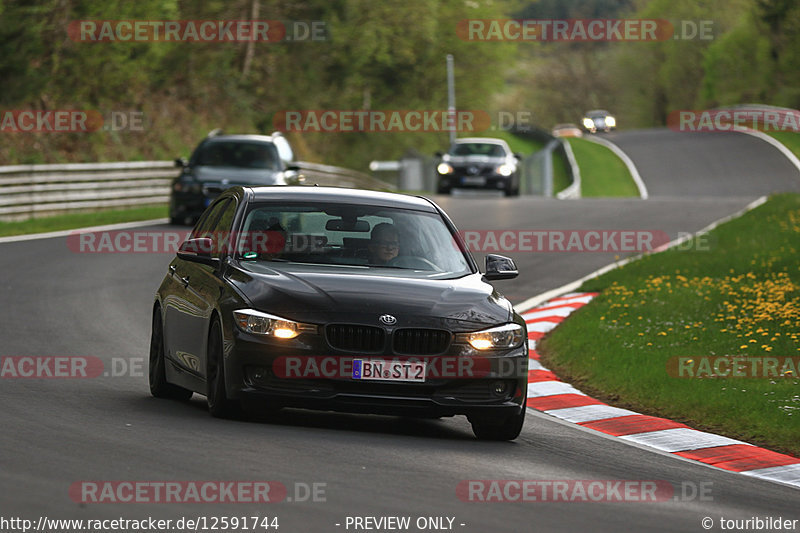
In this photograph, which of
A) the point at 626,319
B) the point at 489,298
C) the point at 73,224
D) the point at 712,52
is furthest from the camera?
the point at 712,52

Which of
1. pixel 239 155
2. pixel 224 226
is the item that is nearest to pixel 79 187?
pixel 239 155

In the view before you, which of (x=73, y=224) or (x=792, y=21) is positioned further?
(x=792, y=21)

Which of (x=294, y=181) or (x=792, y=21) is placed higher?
(x=792, y=21)

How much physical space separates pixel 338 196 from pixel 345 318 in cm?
168

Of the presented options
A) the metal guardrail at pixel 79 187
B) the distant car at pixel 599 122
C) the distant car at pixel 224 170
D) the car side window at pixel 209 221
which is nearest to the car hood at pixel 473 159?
the metal guardrail at pixel 79 187

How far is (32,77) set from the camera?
3488cm

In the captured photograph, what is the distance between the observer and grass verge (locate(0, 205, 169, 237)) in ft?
90.9

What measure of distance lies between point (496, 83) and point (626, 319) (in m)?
67.8

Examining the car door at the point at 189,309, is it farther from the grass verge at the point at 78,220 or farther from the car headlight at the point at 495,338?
the grass verge at the point at 78,220

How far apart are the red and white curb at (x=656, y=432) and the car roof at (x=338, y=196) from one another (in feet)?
6.73

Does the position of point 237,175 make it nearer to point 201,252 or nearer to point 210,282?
point 201,252

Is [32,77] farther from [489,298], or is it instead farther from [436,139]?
[436,139]

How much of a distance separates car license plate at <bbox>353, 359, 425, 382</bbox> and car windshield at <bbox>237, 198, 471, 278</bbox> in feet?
3.15

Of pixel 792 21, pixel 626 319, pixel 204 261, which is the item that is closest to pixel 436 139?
pixel 792 21
